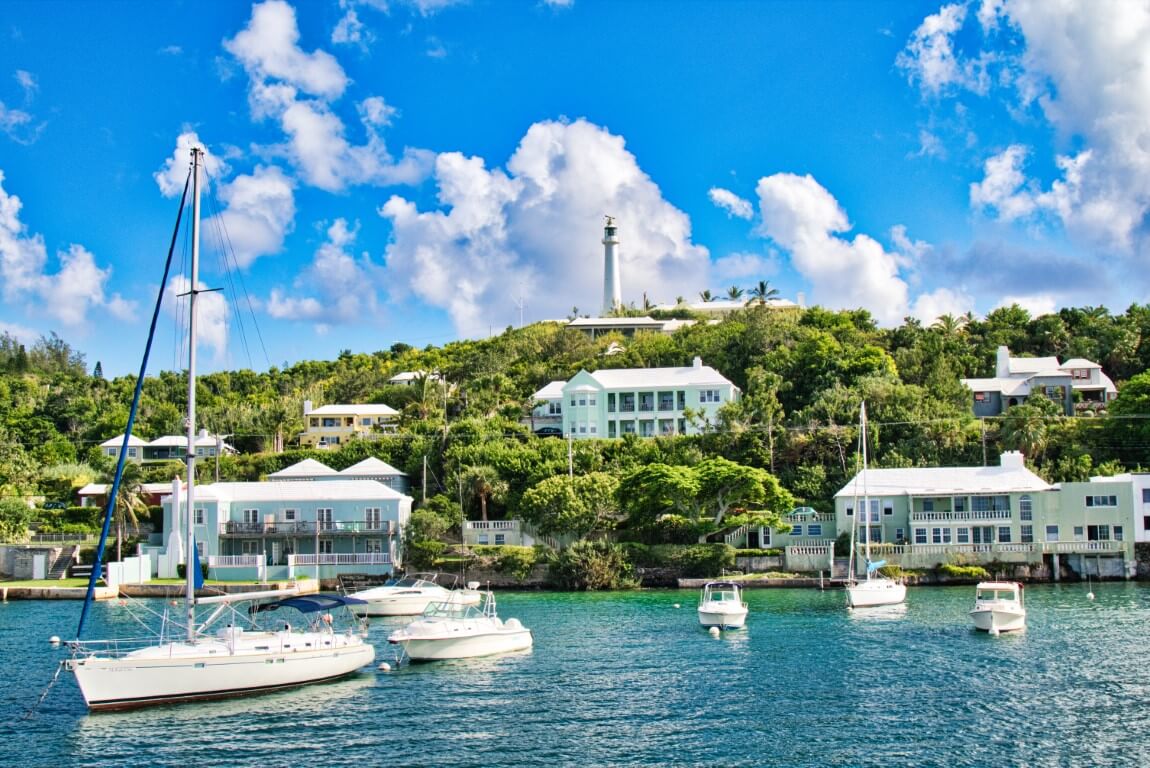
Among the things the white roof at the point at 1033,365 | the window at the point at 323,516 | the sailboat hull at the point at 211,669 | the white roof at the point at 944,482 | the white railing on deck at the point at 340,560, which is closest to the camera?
the sailboat hull at the point at 211,669

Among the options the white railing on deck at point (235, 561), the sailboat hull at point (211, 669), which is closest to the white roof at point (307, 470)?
the white railing on deck at point (235, 561)

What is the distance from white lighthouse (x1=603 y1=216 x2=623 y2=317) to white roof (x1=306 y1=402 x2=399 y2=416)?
55286 mm

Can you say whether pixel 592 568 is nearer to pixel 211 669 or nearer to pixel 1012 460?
pixel 1012 460

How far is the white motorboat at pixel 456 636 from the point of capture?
41531 mm

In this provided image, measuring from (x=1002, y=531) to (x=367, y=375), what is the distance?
7320cm

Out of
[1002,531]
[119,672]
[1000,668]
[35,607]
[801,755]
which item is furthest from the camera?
[1002,531]

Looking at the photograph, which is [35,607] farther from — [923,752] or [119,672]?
[923,752]

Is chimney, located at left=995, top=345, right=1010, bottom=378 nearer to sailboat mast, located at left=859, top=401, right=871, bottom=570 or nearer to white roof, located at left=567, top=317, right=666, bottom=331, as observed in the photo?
sailboat mast, located at left=859, top=401, right=871, bottom=570

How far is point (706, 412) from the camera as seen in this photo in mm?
93375

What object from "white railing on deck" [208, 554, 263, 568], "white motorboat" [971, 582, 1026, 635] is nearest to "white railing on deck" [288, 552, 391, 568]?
→ "white railing on deck" [208, 554, 263, 568]

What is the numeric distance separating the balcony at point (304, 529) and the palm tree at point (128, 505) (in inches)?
238

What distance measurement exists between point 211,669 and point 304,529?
38987mm

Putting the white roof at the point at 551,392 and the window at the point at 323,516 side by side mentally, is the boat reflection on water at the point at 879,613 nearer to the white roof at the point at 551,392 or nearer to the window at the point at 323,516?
the window at the point at 323,516

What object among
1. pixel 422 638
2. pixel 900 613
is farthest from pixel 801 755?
pixel 900 613
